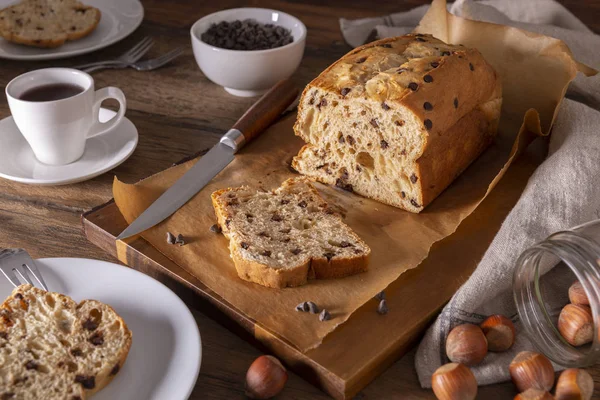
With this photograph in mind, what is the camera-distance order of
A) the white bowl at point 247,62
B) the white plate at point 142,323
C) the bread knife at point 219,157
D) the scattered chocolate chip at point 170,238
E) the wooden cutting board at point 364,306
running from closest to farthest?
the white plate at point 142,323 → the wooden cutting board at point 364,306 → the scattered chocolate chip at point 170,238 → the bread knife at point 219,157 → the white bowl at point 247,62

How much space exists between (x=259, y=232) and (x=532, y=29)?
83.8 inches

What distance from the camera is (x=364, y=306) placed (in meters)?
2.39

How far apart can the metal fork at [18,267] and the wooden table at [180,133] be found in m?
0.28

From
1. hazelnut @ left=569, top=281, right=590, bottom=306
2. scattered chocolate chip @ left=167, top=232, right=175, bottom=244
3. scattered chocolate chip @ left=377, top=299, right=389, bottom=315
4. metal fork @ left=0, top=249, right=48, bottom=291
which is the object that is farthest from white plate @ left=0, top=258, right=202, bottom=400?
hazelnut @ left=569, top=281, right=590, bottom=306

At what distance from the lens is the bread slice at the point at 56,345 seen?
1.95 metres

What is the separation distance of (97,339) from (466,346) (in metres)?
1.05

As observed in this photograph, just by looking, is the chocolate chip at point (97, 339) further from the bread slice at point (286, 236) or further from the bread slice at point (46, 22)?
the bread slice at point (46, 22)

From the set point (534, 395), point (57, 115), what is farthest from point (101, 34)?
point (534, 395)

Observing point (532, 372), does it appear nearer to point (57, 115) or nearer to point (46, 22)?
point (57, 115)

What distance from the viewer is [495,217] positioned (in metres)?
2.87

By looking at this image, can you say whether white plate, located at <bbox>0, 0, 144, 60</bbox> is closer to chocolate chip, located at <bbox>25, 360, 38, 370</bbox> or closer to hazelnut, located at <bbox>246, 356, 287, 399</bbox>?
chocolate chip, located at <bbox>25, 360, 38, 370</bbox>

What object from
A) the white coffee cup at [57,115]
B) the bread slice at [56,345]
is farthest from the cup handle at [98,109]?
the bread slice at [56,345]

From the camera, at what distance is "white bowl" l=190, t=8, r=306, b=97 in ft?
11.5

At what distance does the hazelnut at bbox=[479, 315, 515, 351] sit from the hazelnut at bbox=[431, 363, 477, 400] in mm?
203
